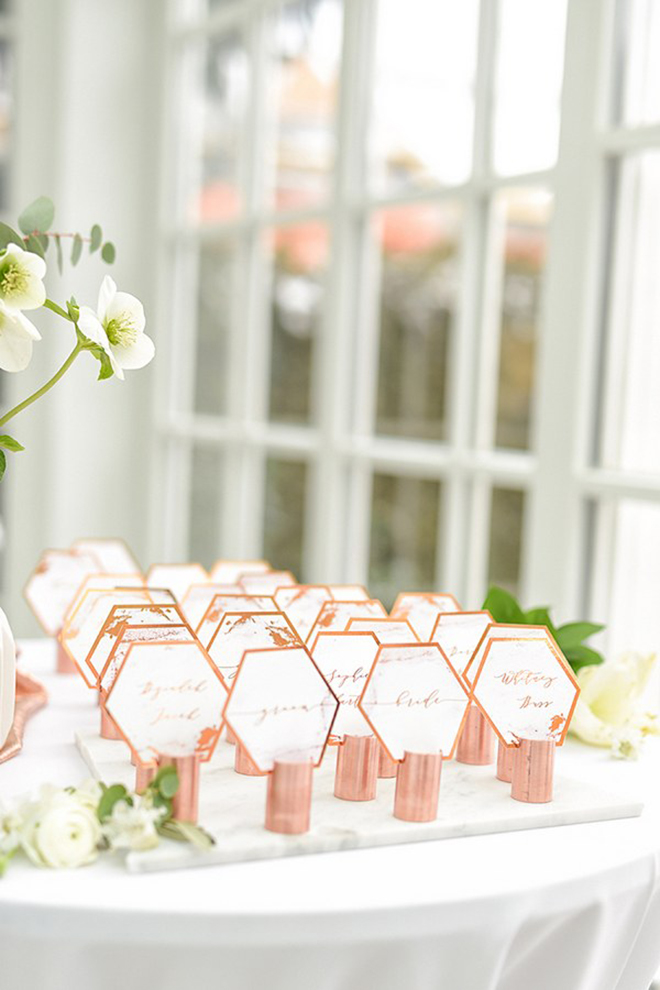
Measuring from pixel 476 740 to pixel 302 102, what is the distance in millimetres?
1886

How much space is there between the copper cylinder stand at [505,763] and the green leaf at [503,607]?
274 millimetres

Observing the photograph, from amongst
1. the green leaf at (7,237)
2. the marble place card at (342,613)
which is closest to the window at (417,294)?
the marble place card at (342,613)

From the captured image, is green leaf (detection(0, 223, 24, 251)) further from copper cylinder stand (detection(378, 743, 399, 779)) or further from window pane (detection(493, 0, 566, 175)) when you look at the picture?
window pane (detection(493, 0, 566, 175))

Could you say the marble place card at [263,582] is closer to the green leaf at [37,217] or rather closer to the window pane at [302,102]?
the green leaf at [37,217]

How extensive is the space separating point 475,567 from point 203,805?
45.7 inches

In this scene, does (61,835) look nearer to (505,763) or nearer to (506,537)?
(505,763)

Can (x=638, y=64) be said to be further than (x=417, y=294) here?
No

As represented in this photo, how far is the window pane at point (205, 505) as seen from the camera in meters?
2.97

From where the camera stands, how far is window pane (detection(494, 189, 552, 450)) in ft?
6.66

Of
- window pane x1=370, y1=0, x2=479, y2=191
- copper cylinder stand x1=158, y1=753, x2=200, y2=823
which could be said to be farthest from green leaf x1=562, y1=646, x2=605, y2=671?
window pane x1=370, y1=0, x2=479, y2=191

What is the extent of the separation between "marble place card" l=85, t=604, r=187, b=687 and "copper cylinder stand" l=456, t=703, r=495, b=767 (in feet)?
1.05

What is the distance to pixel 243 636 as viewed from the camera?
3.71 feet

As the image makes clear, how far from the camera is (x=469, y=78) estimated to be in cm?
214

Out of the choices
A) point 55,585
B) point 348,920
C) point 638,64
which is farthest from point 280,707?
point 638,64
